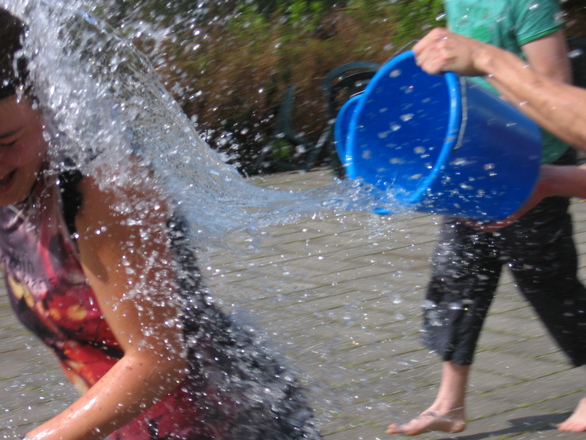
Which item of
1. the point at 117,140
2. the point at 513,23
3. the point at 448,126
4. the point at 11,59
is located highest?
the point at 11,59

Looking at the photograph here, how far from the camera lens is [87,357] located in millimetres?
1734

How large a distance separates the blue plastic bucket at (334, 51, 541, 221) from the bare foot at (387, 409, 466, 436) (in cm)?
85

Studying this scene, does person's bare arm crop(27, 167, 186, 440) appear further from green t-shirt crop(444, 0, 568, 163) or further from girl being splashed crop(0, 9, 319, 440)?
green t-shirt crop(444, 0, 568, 163)

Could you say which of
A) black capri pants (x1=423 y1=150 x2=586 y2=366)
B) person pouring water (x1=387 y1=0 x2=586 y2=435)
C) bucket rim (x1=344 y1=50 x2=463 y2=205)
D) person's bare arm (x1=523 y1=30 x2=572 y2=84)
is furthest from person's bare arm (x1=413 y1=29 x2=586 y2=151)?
black capri pants (x1=423 y1=150 x2=586 y2=366)

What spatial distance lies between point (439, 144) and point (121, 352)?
1.31 m

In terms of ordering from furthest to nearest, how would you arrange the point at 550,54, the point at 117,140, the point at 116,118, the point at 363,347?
the point at 363,347 → the point at 550,54 → the point at 116,118 → the point at 117,140

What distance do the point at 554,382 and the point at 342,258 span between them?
6.65 ft

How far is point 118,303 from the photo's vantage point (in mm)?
1511

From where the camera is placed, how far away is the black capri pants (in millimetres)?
2551

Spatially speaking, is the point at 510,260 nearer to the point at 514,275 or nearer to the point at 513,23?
the point at 514,275

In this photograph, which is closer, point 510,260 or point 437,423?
point 510,260

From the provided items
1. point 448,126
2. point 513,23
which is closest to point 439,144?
point 513,23

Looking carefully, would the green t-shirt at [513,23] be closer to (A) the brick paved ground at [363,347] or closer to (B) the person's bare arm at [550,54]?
(B) the person's bare arm at [550,54]

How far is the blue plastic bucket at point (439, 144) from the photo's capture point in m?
1.93
